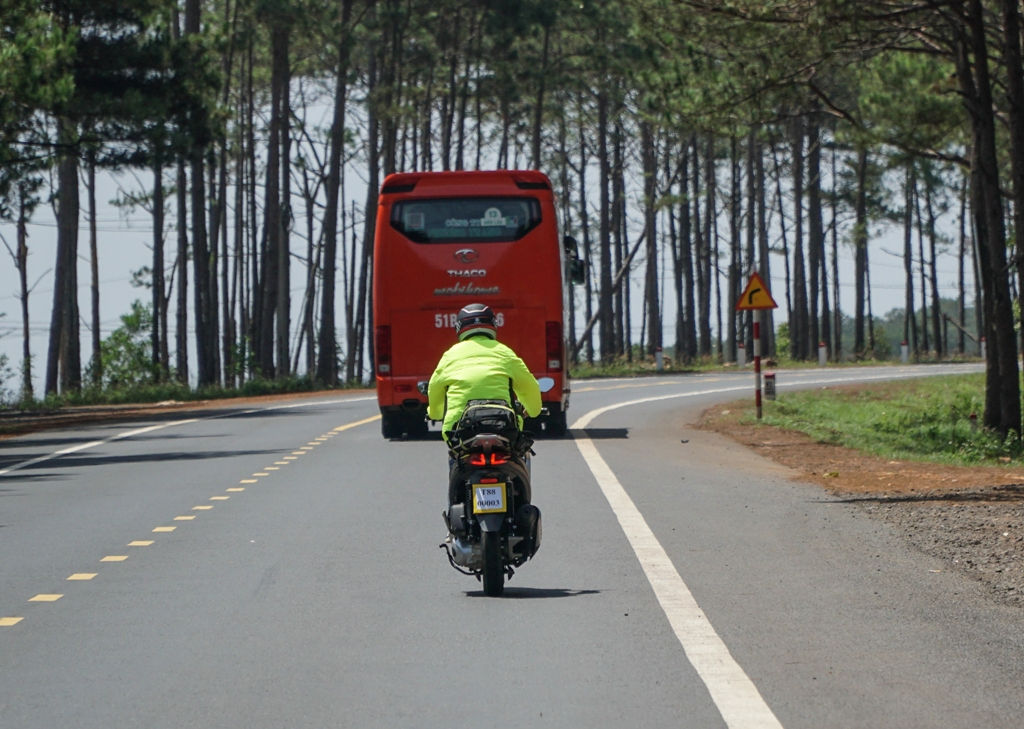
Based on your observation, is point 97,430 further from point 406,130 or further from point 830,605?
point 406,130

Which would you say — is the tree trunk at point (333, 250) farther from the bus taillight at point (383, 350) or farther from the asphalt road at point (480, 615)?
the asphalt road at point (480, 615)

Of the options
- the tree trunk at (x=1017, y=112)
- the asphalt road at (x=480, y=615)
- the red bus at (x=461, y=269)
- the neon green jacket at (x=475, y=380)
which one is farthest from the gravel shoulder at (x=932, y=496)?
the tree trunk at (x=1017, y=112)

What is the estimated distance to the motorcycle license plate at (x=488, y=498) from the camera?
955 centimetres

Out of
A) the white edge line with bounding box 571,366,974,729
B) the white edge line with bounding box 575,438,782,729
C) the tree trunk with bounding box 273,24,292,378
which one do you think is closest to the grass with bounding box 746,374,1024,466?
the white edge line with bounding box 571,366,974,729

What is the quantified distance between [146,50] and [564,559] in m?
28.2

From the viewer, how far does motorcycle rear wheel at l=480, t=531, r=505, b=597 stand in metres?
9.59

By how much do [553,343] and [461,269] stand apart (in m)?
1.70

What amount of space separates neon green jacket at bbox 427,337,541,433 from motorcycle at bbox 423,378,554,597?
0.10m

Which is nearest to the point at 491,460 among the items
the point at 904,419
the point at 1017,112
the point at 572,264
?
the point at 572,264

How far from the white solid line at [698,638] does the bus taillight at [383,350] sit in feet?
32.6

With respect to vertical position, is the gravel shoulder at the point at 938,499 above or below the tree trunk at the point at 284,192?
below

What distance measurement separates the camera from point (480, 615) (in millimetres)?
9016

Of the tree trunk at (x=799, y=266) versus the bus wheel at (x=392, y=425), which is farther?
the tree trunk at (x=799, y=266)

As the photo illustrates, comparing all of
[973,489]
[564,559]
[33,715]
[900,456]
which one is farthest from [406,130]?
[33,715]
